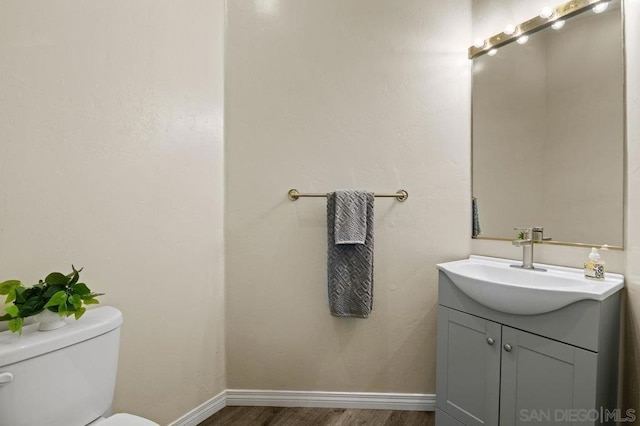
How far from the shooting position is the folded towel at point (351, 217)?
62.7 inches

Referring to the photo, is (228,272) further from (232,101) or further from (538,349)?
(538,349)

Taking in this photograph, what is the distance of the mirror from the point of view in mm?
1245

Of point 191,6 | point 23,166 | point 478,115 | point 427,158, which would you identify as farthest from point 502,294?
point 191,6

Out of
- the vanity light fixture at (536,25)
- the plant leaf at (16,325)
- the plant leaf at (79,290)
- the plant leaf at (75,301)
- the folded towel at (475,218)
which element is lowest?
the plant leaf at (16,325)

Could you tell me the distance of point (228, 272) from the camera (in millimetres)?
1788

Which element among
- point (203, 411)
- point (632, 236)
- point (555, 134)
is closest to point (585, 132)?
point (555, 134)

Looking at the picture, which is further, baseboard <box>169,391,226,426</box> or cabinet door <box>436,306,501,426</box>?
baseboard <box>169,391,226,426</box>

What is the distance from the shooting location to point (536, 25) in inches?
56.8

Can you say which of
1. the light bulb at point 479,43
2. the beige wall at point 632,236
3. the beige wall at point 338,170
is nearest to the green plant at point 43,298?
the beige wall at point 338,170

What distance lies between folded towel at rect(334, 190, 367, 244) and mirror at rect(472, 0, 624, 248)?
0.65 metres

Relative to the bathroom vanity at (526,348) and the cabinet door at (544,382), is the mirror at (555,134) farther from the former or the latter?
the cabinet door at (544,382)

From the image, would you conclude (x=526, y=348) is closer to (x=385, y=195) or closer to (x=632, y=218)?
(x=632, y=218)
